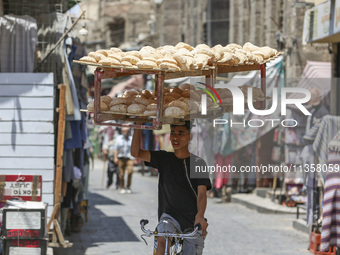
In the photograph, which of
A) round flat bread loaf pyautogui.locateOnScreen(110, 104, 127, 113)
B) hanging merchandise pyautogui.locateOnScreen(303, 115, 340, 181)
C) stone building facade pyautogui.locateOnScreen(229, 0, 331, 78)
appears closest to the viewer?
round flat bread loaf pyautogui.locateOnScreen(110, 104, 127, 113)

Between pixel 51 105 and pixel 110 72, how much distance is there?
174 inches

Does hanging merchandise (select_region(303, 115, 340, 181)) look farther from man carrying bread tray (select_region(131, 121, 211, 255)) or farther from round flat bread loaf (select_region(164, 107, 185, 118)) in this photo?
round flat bread loaf (select_region(164, 107, 185, 118))

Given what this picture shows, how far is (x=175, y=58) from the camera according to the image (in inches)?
279

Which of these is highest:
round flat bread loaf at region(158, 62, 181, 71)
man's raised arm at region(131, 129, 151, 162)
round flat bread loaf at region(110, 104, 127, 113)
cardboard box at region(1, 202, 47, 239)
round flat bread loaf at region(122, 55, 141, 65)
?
round flat bread loaf at region(122, 55, 141, 65)

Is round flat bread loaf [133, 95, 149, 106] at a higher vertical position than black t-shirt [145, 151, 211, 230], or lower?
higher

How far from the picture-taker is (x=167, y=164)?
7.66 metres

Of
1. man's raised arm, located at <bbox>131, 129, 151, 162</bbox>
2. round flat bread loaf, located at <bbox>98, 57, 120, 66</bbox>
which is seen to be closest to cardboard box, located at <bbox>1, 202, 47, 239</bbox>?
man's raised arm, located at <bbox>131, 129, 151, 162</bbox>

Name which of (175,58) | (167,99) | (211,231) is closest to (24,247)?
(167,99)

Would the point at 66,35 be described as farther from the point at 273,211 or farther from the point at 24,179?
the point at 273,211

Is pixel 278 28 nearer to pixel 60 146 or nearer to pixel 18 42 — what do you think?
pixel 18 42

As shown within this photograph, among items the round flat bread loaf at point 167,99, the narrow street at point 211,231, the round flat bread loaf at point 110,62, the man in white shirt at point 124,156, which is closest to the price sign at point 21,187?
the narrow street at point 211,231

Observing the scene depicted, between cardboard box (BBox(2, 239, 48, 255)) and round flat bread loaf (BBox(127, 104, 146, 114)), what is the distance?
350cm

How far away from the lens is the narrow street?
13.1m

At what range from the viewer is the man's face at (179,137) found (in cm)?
755
